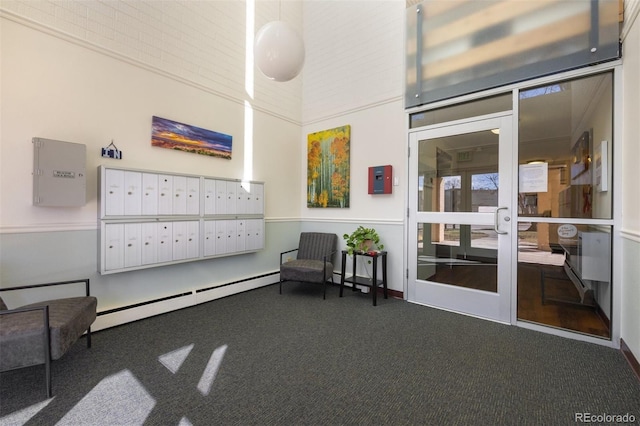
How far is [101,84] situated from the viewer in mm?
2924

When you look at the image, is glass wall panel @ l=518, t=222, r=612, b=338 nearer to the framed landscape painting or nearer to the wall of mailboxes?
the wall of mailboxes

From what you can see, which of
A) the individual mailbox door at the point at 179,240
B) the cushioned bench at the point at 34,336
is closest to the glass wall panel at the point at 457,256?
the individual mailbox door at the point at 179,240

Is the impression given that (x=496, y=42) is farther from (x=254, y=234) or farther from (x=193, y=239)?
(x=193, y=239)

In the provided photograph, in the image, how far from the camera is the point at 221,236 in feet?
12.5

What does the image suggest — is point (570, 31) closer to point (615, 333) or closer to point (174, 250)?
point (615, 333)

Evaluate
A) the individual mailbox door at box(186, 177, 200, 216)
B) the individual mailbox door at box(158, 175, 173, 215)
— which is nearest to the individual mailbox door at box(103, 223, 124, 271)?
the individual mailbox door at box(158, 175, 173, 215)

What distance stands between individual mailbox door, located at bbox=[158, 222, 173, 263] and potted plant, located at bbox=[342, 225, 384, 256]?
7.57 feet

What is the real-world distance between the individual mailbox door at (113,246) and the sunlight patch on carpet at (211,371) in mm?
1412

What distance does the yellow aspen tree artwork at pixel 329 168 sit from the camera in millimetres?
4551

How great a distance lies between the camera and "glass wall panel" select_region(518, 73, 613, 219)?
2.67 m

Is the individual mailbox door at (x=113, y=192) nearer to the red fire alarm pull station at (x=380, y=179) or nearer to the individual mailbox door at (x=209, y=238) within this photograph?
the individual mailbox door at (x=209, y=238)

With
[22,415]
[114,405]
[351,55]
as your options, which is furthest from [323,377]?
[351,55]

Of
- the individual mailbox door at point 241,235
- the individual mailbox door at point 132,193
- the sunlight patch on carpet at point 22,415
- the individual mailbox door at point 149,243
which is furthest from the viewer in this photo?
the individual mailbox door at point 241,235

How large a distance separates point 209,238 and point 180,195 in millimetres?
662
